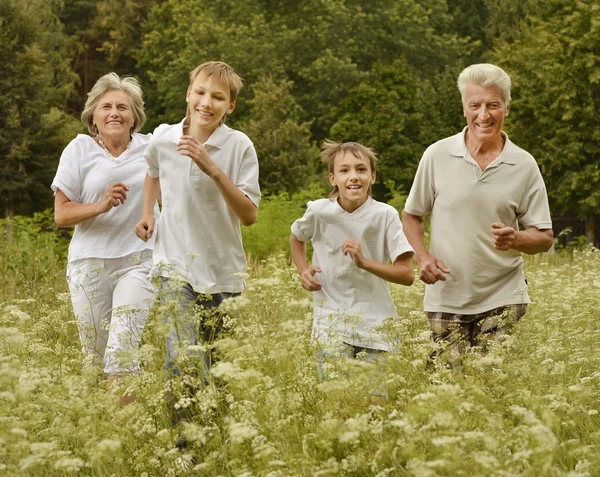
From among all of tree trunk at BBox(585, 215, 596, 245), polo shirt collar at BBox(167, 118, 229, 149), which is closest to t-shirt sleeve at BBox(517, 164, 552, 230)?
polo shirt collar at BBox(167, 118, 229, 149)

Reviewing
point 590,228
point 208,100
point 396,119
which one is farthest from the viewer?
point 396,119

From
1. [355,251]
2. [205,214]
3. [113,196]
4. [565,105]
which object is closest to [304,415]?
[355,251]

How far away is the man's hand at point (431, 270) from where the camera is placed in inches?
209

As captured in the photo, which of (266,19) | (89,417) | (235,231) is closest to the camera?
(89,417)

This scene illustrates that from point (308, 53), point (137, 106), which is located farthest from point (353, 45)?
point (137, 106)

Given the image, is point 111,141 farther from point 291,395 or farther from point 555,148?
point 555,148

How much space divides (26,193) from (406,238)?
102 feet

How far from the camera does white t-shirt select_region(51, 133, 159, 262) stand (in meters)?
5.86

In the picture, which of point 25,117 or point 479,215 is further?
point 25,117

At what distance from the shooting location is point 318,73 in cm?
4350

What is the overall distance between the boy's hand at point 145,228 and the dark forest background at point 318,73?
70.9 feet

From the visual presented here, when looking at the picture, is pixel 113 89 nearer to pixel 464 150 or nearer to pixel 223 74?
pixel 223 74

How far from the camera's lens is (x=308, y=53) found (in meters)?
45.8

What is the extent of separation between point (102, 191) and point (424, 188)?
1.87m
